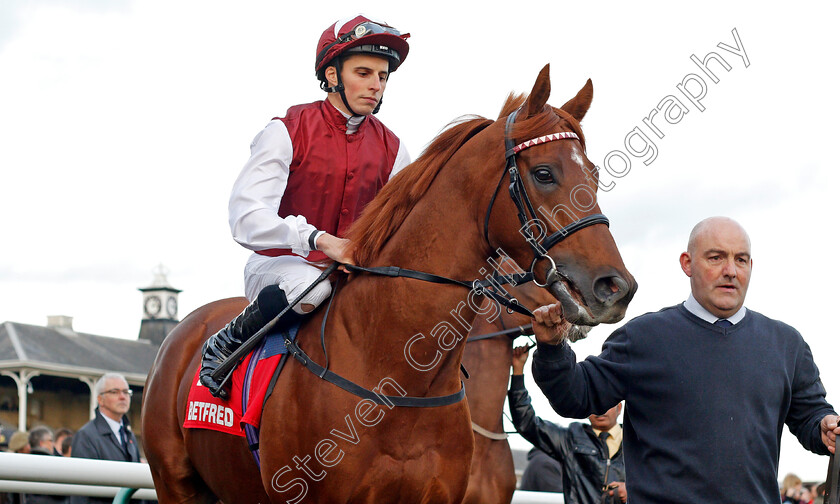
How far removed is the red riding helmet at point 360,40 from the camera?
3797 millimetres

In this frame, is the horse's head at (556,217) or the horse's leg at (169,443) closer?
the horse's head at (556,217)

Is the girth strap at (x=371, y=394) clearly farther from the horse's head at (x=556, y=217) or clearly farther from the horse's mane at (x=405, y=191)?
the horse's head at (x=556, y=217)

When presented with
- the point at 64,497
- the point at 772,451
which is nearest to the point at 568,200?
the point at 772,451

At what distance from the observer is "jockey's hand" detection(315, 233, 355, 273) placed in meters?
3.44

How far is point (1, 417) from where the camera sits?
29.1m

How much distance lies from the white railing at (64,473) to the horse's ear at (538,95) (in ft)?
9.26

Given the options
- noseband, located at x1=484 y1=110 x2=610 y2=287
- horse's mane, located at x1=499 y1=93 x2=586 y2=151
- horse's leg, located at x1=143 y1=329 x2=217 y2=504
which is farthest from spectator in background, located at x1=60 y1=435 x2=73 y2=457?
horse's mane, located at x1=499 y1=93 x2=586 y2=151

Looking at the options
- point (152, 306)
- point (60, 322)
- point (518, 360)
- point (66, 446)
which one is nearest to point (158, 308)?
point (152, 306)

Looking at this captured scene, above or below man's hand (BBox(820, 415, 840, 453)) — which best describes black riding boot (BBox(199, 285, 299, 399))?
above

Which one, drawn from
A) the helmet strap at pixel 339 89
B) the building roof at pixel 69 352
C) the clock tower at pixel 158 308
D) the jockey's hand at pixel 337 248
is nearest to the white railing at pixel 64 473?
the jockey's hand at pixel 337 248

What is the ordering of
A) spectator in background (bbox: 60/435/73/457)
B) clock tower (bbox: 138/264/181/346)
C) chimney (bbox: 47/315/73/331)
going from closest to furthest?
spectator in background (bbox: 60/435/73/457) < chimney (bbox: 47/315/73/331) < clock tower (bbox: 138/264/181/346)

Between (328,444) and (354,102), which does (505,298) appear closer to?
(328,444)

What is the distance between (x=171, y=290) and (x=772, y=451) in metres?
43.6

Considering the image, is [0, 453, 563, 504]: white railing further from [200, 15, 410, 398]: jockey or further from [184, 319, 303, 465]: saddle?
[200, 15, 410, 398]: jockey
